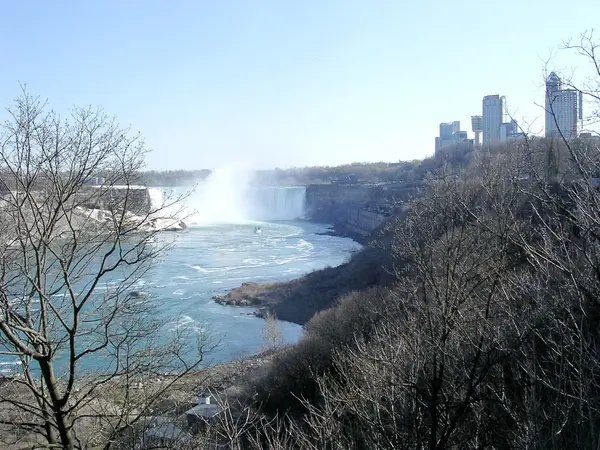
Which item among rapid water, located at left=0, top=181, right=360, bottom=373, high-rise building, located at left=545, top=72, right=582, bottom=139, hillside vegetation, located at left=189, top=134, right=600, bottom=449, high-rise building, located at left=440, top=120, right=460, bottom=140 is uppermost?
high-rise building, located at left=440, top=120, right=460, bottom=140

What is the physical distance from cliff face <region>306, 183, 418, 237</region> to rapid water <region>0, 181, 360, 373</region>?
221 centimetres

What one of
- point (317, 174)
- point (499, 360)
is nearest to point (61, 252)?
point (499, 360)

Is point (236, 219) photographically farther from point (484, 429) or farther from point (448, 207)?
point (484, 429)

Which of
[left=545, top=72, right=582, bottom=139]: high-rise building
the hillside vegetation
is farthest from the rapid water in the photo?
[left=545, top=72, right=582, bottom=139]: high-rise building

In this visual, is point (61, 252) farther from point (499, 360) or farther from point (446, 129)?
point (446, 129)

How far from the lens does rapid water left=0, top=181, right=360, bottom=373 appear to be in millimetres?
13438

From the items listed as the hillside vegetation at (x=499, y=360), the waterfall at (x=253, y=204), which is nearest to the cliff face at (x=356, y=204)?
the waterfall at (x=253, y=204)

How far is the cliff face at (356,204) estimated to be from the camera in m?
35.3

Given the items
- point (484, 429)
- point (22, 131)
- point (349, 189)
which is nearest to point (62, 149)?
point (22, 131)

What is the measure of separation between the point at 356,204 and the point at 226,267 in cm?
2243

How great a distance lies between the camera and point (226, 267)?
22719mm

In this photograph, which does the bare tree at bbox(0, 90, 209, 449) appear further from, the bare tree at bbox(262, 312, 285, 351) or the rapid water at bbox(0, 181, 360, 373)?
the bare tree at bbox(262, 312, 285, 351)

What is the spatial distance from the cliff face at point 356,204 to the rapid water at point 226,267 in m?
2.21

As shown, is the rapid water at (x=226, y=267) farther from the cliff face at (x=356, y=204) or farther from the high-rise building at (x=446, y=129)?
the high-rise building at (x=446, y=129)
